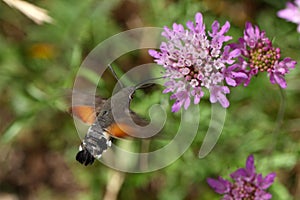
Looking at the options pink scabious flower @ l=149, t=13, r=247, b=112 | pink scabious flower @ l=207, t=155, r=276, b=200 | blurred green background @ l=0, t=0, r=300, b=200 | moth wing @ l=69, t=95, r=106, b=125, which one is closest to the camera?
moth wing @ l=69, t=95, r=106, b=125

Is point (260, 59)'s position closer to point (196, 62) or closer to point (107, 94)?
point (196, 62)

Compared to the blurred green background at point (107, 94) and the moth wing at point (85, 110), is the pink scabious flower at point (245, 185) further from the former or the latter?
the moth wing at point (85, 110)

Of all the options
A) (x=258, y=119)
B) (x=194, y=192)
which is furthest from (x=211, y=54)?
(x=194, y=192)

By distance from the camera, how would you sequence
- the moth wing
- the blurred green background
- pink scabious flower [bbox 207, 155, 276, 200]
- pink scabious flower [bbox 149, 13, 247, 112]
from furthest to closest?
1. the blurred green background
2. pink scabious flower [bbox 207, 155, 276, 200]
3. pink scabious flower [bbox 149, 13, 247, 112]
4. the moth wing

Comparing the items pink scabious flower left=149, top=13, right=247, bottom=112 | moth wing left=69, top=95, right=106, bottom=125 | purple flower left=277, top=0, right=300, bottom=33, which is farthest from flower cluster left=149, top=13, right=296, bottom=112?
moth wing left=69, top=95, right=106, bottom=125

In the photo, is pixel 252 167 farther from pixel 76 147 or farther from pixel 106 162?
pixel 76 147

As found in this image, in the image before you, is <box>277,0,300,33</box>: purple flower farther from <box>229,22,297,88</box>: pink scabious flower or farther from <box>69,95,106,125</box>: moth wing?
<box>69,95,106,125</box>: moth wing

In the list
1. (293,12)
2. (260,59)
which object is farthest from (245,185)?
(293,12)
